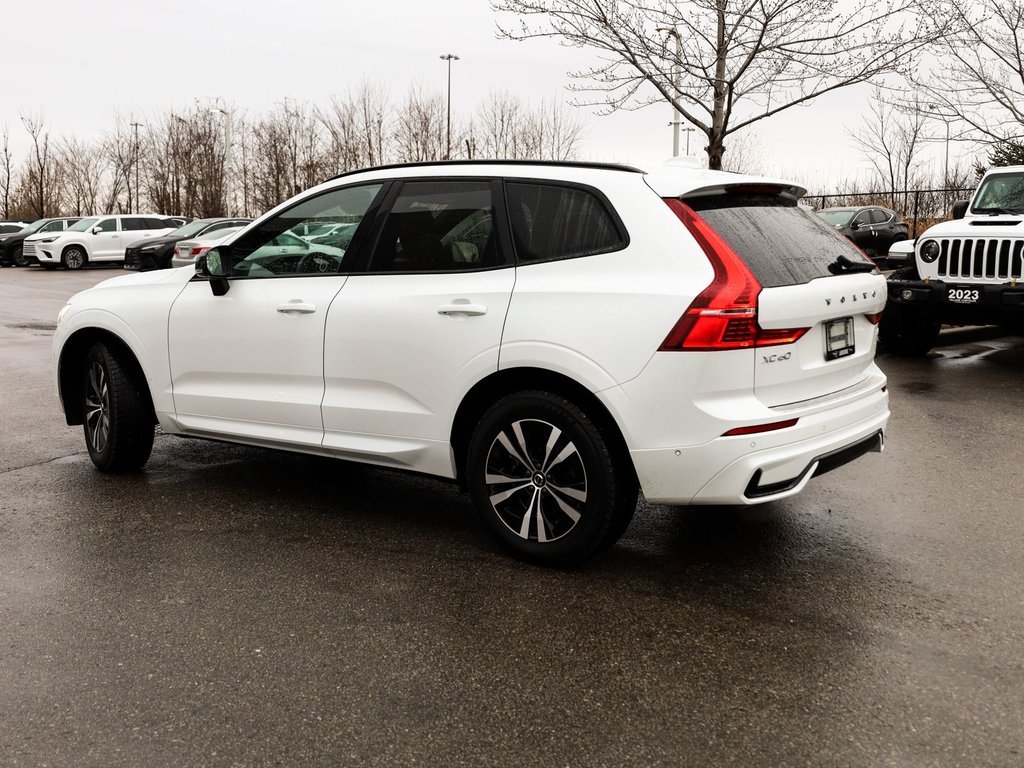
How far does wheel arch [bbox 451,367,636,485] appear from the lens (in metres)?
4.18

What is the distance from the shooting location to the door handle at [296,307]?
4969mm

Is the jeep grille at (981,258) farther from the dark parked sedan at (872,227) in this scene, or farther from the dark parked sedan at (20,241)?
the dark parked sedan at (20,241)

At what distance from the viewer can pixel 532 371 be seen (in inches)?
170

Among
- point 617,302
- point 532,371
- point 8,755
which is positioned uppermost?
point 617,302

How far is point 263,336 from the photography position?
5145mm

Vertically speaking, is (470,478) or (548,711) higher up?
(470,478)

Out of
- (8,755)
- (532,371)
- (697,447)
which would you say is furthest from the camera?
(532,371)

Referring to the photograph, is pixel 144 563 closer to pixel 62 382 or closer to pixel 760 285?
pixel 62 382

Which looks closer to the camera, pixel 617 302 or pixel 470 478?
pixel 617 302

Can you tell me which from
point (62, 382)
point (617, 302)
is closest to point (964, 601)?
point (617, 302)

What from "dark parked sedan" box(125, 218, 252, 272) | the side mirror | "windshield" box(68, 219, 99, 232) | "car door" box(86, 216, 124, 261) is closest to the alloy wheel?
the side mirror

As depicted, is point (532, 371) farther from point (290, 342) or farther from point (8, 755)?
point (8, 755)

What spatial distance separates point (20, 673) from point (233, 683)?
2.45 feet

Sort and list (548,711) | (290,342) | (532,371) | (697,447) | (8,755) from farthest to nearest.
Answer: (290,342) → (532,371) → (697,447) → (548,711) → (8,755)
